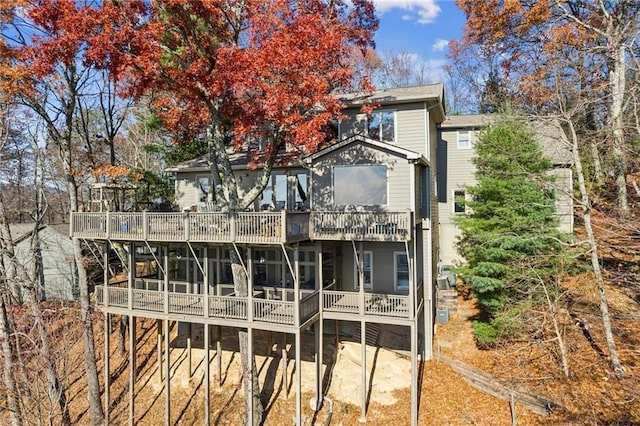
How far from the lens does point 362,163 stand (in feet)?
47.1

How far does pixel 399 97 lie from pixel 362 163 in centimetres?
304

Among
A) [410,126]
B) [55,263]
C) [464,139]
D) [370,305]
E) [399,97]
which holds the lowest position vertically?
[370,305]

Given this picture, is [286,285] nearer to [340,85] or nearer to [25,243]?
[340,85]

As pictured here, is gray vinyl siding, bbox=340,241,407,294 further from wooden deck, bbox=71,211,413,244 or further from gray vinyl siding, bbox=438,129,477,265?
gray vinyl siding, bbox=438,129,477,265

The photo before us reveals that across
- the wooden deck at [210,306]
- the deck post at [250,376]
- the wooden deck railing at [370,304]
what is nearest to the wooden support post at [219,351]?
the wooden deck at [210,306]

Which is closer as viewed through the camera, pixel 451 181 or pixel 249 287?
pixel 249 287

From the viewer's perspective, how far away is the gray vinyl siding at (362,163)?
548 inches

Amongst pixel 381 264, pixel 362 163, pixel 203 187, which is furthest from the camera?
pixel 203 187

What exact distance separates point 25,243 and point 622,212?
29801 mm

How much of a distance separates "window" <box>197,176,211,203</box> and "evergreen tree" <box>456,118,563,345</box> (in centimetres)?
1112

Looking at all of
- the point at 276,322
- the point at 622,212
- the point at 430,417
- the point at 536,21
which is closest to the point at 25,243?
the point at 276,322

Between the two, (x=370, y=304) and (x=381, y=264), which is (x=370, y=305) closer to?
(x=370, y=304)

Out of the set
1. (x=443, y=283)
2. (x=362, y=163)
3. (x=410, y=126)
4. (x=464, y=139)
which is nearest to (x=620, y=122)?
(x=410, y=126)

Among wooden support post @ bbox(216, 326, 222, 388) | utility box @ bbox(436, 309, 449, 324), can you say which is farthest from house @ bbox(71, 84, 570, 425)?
utility box @ bbox(436, 309, 449, 324)
